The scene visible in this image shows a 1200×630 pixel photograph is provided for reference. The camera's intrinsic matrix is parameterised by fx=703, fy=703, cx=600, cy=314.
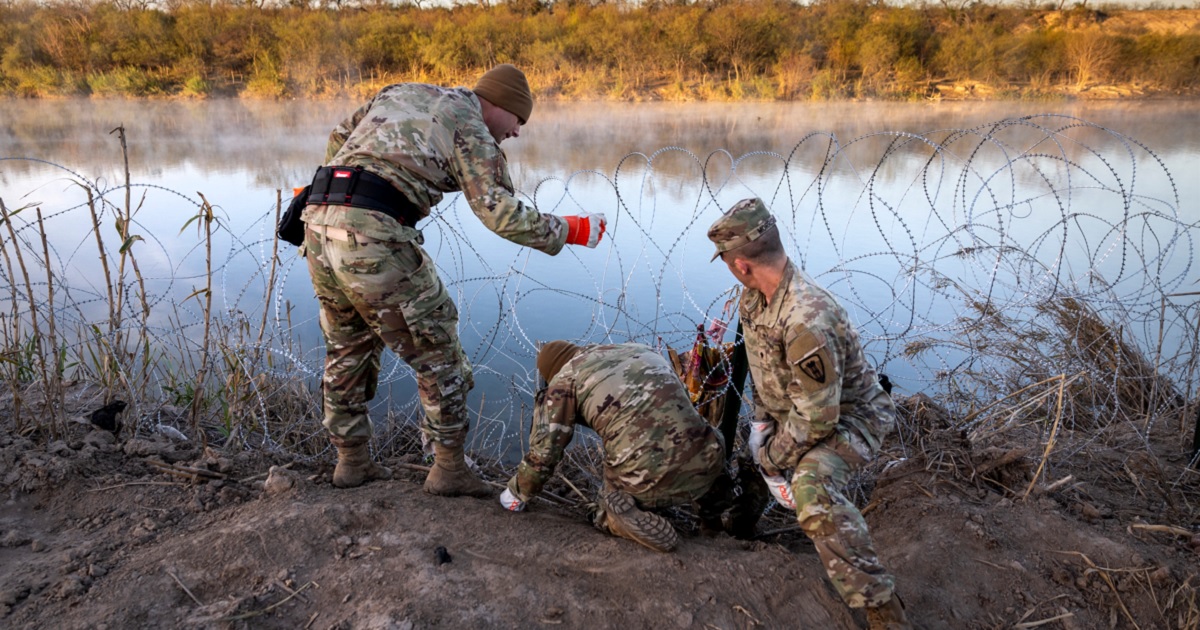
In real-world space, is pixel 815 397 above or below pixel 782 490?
above

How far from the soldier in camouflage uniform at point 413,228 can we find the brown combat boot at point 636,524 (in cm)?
72

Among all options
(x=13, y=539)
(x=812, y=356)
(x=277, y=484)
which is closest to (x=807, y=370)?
(x=812, y=356)

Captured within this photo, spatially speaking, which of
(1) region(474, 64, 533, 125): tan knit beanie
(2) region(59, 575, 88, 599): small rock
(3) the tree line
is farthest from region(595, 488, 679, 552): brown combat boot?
(3) the tree line

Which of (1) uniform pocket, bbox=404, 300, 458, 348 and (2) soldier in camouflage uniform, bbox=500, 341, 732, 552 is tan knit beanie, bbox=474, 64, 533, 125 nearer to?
(1) uniform pocket, bbox=404, 300, 458, 348

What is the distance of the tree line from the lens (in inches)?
794

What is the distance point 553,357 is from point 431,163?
3.19 ft

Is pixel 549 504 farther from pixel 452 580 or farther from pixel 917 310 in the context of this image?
pixel 917 310

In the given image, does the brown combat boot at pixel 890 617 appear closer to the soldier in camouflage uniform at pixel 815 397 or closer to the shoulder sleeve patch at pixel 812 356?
the soldier in camouflage uniform at pixel 815 397

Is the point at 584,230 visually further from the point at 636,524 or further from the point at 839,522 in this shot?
the point at 839,522

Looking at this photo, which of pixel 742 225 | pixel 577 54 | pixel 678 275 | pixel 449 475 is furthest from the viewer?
pixel 577 54

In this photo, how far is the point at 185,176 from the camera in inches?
391

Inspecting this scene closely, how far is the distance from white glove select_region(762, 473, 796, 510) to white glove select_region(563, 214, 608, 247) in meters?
1.08

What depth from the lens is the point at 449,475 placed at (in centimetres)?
295

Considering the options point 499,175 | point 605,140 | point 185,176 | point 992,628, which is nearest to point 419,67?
point 605,140
